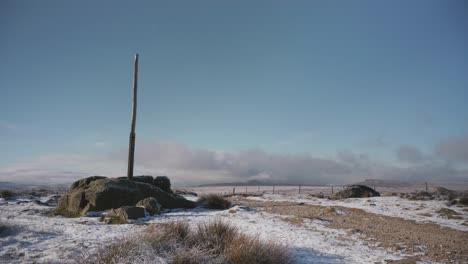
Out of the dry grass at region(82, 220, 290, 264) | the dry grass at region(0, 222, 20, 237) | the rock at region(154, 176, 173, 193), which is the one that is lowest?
the dry grass at region(0, 222, 20, 237)

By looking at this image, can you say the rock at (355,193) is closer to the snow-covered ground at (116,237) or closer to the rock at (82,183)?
the snow-covered ground at (116,237)

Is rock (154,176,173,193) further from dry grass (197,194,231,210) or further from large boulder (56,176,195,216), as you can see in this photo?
dry grass (197,194,231,210)

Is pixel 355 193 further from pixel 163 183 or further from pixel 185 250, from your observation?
pixel 185 250

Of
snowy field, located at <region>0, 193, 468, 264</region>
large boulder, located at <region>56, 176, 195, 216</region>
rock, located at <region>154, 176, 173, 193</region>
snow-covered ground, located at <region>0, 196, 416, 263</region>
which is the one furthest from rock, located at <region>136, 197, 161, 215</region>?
rock, located at <region>154, 176, 173, 193</region>

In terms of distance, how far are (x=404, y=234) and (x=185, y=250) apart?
7495 mm

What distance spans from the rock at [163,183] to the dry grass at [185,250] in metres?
12.5

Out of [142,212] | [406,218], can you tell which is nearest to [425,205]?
[406,218]

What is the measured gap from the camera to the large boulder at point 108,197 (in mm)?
12539

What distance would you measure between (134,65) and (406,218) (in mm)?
15628

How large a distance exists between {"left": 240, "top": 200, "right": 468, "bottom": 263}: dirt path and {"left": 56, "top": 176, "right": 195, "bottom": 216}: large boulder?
6.49 m

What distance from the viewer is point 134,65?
17.1 m

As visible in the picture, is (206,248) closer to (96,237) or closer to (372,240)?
(96,237)

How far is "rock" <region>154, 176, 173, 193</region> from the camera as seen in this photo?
60.4 feet

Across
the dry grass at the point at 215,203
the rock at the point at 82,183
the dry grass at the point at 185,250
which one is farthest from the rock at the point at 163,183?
the dry grass at the point at 185,250
